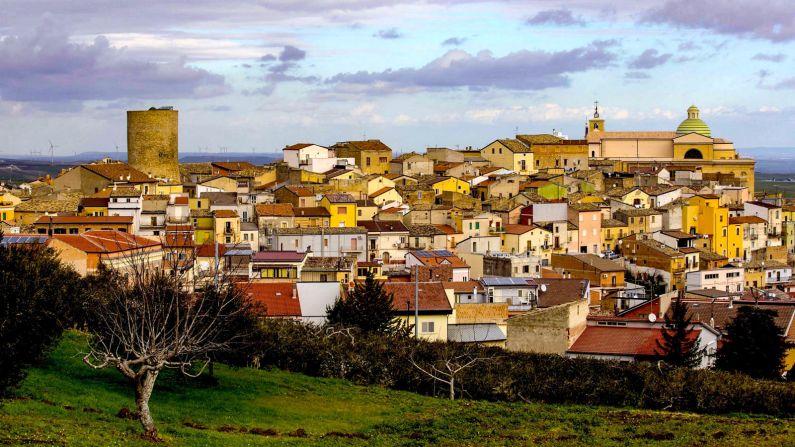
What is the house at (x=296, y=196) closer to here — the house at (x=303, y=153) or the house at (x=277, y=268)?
the house at (x=303, y=153)

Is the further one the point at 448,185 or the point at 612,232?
the point at 448,185

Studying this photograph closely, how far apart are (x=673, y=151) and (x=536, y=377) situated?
72105 millimetres

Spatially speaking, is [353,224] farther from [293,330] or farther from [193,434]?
[193,434]

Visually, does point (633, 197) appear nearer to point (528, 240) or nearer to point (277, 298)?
point (528, 240)

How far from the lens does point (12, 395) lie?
734 inches

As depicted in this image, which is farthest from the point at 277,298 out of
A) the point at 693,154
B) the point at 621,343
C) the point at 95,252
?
the point at 693,154

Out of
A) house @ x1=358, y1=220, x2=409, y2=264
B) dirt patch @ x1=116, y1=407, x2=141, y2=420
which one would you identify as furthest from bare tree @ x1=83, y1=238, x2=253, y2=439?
house @ x1=358, y1=220, x2=409, y2=264

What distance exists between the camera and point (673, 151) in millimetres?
94875

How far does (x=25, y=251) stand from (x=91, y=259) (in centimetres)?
1118

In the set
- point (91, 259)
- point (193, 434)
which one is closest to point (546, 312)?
point (91, 259)

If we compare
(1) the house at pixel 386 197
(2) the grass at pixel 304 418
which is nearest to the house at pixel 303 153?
(1) the house at pixel 386 197

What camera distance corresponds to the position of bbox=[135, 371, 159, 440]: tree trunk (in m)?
16.7

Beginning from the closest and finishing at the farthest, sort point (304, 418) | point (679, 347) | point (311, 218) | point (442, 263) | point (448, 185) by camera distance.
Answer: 1. point (304, 418)
2. point (679, 347)
3. point (442, 263)
4. point (311, 218)
5. point (448, 185)

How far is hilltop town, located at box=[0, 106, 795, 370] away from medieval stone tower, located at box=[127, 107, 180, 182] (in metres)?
0.11
